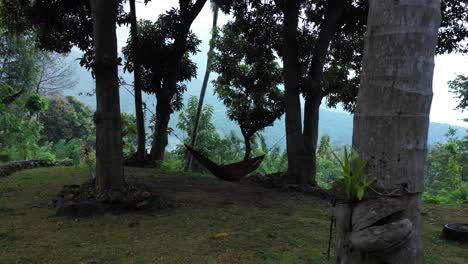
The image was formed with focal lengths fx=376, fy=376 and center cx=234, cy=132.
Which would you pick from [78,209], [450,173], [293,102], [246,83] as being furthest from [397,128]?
[450,173]

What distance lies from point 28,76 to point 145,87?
11.5 metres

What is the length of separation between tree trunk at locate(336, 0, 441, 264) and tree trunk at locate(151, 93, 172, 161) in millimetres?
6628

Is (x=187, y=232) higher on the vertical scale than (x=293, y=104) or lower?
lower

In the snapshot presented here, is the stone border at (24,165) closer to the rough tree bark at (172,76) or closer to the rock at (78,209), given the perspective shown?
the rough tree bark at (172,76)

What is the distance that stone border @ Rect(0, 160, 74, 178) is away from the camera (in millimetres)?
6647

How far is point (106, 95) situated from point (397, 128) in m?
3.33

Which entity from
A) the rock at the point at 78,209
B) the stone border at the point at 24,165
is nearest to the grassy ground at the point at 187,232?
the rock at the point at 78,209

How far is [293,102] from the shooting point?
644 centimetres

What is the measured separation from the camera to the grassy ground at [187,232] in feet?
8.86

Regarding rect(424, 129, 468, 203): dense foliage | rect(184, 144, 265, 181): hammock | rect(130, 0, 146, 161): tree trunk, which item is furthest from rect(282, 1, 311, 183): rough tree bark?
rect(130, 0, 146, 161): tree trunk

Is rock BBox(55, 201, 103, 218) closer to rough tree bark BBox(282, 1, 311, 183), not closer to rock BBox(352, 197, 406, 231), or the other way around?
rock BBox(352, 197, 406, 231)

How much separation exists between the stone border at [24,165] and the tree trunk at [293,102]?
495 cm

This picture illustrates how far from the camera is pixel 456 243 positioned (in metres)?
3.55

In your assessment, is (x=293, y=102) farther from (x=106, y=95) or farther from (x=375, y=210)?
(x=375, y=210)
